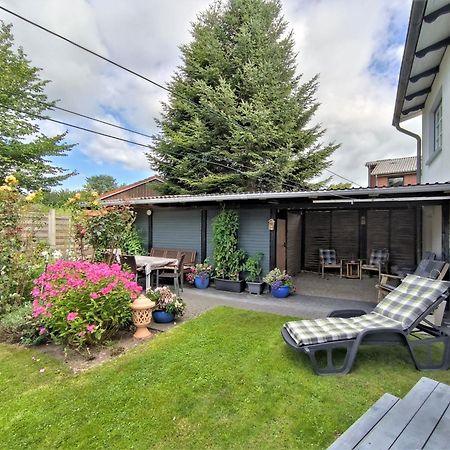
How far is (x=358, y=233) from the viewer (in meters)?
9.66

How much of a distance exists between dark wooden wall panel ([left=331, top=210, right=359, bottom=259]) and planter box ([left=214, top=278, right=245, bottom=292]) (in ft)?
→ 14.4

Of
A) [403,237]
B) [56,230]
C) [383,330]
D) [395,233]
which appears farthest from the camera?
[395,233]

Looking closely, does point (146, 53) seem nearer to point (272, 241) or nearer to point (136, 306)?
point (272, 241)

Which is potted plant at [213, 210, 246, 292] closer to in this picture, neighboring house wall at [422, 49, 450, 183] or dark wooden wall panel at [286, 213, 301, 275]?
dark wooden wall panel at [286, 213, 301, 275]

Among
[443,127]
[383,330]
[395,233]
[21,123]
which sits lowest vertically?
[383,330]

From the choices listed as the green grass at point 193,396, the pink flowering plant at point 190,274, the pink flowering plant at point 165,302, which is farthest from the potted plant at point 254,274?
the green grass at point 193,396

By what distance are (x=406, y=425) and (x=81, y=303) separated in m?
3.54

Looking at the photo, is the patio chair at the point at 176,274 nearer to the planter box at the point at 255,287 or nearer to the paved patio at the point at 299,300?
the paved patio at the point at 299,300

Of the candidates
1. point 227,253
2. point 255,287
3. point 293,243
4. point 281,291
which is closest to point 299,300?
point 281,291

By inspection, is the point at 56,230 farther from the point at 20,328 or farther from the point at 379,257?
the point at 379,257

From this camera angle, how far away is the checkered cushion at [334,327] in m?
3.18

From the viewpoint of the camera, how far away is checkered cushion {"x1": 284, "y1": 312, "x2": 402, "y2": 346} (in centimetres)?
318

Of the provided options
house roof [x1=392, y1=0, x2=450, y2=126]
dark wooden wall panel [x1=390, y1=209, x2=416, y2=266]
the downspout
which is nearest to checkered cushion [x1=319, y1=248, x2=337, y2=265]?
dark wooden wall panel [x1=390, y1=209, x2=416, y2=266]

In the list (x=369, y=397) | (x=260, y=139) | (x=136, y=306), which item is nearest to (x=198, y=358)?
(x=136, y=306)
